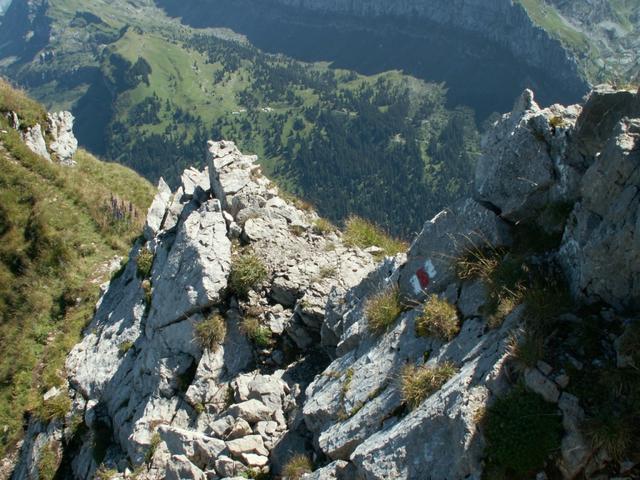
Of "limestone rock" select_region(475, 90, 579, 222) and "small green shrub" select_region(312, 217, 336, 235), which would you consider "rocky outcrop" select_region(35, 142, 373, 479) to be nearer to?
"small green shrub" select_region(312, 217, 336, 235)

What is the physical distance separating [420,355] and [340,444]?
2395mm

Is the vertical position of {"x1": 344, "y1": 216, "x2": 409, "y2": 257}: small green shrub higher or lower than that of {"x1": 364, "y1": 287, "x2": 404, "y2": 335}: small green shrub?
lower

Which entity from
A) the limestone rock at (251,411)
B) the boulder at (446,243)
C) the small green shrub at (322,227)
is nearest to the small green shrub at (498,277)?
the boulder at (446,243)

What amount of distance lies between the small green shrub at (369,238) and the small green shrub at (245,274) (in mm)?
3994

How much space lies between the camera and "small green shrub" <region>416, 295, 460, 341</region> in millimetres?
10484

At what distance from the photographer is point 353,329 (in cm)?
1311

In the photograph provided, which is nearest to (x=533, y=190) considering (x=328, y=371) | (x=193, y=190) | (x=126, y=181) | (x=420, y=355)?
(x=420, y=355)

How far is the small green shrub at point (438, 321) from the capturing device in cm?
1048

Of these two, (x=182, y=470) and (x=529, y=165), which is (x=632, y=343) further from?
(x=182, y=470)

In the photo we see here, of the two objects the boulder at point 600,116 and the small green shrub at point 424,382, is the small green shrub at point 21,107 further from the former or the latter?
the boulder at point 600,116

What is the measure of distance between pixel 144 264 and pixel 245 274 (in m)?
6.48

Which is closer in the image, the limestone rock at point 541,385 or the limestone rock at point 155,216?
the limestone rock at point 541,385

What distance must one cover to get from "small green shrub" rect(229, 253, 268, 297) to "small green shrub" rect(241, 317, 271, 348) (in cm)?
106

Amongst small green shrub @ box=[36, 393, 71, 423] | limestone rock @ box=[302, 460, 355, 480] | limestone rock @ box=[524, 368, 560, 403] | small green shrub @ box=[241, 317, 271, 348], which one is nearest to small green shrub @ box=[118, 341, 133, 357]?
small green shrub @ box=[36, 393, 71, 423]
